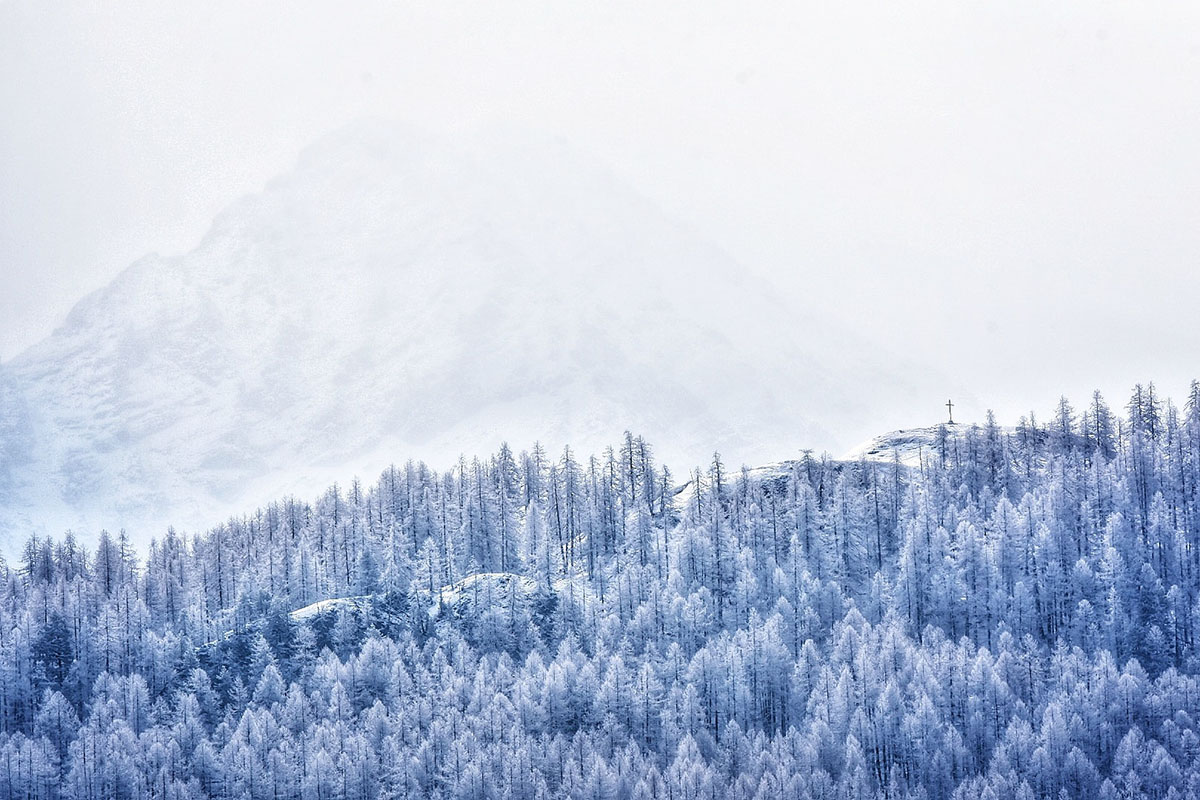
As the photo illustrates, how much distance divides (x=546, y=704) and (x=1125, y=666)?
62.0 meters

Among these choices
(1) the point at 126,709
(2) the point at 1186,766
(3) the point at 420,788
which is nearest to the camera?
(2) the point at 1186,766

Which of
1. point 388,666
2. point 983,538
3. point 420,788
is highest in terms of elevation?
point 983,538

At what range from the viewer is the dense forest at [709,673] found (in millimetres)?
153500

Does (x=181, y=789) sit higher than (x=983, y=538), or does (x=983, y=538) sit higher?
(x=983, y=538)

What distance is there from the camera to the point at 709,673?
170 m

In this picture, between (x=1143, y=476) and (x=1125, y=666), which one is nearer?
(x=1125, y=666)

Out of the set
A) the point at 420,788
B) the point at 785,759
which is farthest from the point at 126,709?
the point at 785,759

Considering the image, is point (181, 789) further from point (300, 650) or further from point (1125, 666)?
point (1125, 666)

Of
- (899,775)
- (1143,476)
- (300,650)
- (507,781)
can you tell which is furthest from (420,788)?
(1143,476)

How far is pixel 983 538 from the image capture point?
18725cm

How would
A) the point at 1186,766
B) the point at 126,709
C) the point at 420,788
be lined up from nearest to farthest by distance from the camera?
the point at 1186,766 < the point at 420,788 < the point at 126,709

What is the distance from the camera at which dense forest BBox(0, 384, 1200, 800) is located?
504 feet

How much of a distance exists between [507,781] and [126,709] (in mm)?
52605

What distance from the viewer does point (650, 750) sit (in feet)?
533
